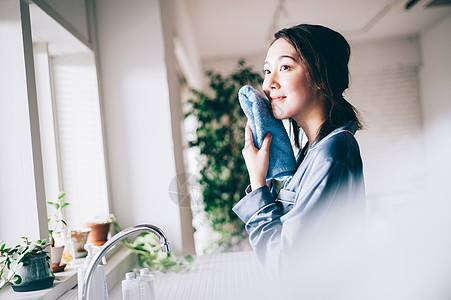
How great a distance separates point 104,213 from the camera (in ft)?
6.06

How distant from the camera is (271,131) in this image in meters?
1.00

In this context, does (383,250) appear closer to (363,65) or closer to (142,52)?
(142,52)

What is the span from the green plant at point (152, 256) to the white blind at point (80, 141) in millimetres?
149

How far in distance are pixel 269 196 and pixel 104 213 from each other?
1.14m

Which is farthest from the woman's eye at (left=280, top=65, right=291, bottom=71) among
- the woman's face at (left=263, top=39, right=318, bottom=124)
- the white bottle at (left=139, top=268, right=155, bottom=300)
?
the white bottle at (left=139, top=268, right=155, bottom=300)

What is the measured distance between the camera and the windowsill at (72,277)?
108 cm

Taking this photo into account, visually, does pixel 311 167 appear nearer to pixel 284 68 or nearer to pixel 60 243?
pixel 284 68

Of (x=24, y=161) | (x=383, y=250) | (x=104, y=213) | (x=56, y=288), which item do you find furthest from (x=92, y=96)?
(x=383, y=250)

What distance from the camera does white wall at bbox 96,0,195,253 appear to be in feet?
6.22

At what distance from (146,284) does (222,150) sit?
6.85 ft

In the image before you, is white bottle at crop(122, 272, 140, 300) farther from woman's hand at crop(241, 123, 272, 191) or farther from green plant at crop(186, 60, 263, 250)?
green plant at crop(186, 60, 263, 250)

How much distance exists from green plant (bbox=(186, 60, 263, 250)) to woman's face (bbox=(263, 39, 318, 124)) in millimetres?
2093

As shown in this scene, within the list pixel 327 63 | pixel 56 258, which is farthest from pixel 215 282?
pixel 327 63

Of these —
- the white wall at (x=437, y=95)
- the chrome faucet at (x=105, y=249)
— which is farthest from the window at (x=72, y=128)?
the white wall at (x=437, y=95)
